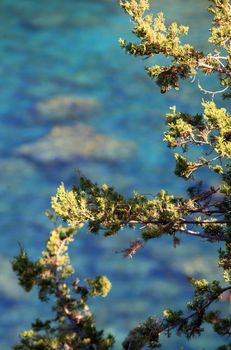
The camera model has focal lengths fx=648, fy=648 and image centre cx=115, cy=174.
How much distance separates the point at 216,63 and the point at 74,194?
671 centimetres

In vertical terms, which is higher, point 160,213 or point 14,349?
point 160,213

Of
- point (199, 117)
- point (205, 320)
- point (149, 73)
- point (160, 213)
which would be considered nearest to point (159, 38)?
point (149, 73)

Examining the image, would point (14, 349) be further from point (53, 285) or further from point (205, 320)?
point (205, 320)

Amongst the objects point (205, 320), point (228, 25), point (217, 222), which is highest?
point (228, 25)

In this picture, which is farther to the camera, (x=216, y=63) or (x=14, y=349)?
(x=216, y=63)

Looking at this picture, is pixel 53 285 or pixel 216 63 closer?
pixel 53 285

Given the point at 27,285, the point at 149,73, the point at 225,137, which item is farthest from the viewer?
the point at 149,73

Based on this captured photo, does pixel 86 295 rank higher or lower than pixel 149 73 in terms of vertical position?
lower

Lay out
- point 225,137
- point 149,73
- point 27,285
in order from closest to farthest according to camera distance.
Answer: point 27,285, point 225,137, point 149,73

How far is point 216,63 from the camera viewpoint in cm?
2253

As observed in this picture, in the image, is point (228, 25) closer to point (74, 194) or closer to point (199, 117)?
point (199, 117)

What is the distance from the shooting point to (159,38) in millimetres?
21922

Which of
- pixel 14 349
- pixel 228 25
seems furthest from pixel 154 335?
pixel 228 25

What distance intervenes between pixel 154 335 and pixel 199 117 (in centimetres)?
769
